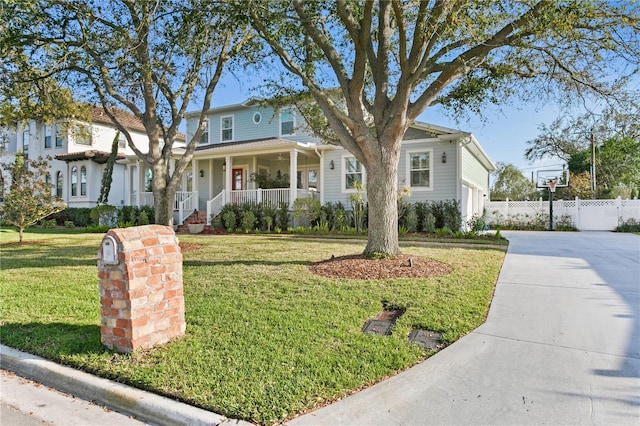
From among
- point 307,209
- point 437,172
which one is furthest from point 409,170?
point 307,209

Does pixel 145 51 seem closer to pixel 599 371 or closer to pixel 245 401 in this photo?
pixel 245 401

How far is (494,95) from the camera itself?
9.23 meters

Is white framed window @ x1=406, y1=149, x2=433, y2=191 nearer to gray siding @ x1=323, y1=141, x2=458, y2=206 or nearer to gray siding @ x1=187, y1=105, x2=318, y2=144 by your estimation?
gray siding @ x1=323, y1=141, x2=458, y2=206

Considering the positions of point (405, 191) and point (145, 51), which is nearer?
point (145, 51)

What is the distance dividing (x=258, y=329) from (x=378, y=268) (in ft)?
9.98

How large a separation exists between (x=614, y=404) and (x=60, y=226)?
2600 centimetres

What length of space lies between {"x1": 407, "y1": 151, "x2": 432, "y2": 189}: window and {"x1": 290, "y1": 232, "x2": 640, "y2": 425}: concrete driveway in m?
10.3

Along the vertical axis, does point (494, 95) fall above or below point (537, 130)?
below

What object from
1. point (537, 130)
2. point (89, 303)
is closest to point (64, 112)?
point (89, 303)

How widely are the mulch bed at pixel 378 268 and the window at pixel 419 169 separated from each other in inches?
335

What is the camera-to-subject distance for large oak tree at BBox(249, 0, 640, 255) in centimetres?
621

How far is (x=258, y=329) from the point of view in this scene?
382 centimetres

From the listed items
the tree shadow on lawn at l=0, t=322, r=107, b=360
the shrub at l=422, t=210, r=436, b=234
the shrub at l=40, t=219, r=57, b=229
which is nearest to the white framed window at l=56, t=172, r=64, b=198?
the shrub at l=40, t=219, r=57, b=229

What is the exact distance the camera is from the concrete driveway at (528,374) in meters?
2.46
